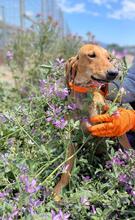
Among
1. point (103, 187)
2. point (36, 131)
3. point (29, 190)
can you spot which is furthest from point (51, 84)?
point (29, 190)

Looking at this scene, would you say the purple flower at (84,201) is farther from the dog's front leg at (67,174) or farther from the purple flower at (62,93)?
the purple flower at (62,93)

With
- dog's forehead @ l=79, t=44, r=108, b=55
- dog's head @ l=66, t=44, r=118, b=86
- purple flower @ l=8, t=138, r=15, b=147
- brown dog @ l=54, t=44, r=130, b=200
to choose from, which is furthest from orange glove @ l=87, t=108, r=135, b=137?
purple flower @ l=8, t=138, r=15, b=147

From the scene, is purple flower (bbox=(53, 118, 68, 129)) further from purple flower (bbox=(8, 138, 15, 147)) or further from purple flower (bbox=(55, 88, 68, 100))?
purple flower (bbox=(8, 138, 15, 147))

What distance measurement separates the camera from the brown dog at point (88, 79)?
2.43 meters

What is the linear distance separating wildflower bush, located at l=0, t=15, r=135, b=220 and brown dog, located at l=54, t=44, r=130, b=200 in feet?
0.14

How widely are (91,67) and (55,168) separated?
541 mm

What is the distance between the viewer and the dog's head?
2385 millimetres

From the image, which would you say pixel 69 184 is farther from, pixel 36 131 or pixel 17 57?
pixel 17 57

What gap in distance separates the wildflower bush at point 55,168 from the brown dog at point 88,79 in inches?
1.7

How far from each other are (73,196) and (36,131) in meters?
0.60

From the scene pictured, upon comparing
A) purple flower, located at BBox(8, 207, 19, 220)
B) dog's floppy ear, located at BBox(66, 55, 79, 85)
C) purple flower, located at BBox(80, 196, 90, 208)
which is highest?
dog's floppy ear, located at BBox(66, 55, 79, 85)

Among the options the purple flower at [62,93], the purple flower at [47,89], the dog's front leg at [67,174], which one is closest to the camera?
the dog's front leg at [67,174]

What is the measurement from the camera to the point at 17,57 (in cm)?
789

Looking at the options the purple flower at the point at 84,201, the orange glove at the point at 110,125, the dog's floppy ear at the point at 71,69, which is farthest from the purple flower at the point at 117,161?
the dog's floppy ear at the point at 71,69
